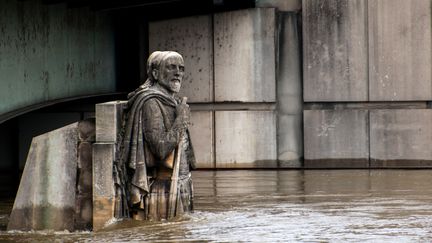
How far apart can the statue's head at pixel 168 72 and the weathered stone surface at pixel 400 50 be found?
38.3 feet

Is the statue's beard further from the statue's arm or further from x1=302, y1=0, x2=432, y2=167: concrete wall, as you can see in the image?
x1=302, y1=0, x2=432, y2=167: concrete wall

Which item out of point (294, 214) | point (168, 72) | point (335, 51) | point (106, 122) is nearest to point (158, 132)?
point (106, 122)

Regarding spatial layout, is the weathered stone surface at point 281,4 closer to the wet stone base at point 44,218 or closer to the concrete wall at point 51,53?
the concrete wall at point 51,53

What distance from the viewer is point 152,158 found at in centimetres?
1586

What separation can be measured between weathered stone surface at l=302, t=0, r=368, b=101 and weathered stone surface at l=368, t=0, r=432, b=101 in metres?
0.22

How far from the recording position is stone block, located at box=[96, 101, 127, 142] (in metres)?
15.5

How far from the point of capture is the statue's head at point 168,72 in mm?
16203

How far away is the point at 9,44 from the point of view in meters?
21.1

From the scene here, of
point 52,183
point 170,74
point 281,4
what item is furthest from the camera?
point 281,4

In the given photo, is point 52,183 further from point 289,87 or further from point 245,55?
point 289,87

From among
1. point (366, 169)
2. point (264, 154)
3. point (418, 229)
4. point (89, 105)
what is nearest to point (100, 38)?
point (89, 105)

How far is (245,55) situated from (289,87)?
1.21 metres

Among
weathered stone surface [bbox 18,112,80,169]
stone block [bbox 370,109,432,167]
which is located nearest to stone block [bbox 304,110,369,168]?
stone block [bbox 370,109,432,167]

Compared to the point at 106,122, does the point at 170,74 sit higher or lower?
higher
